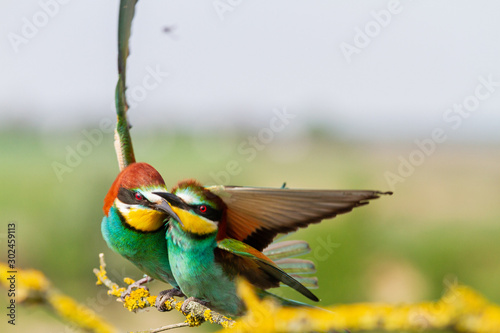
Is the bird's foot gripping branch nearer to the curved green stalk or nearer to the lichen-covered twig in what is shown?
the lichen-covered twig

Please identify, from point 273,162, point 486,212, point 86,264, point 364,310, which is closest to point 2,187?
point 86,264

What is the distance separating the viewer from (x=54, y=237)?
7031mm

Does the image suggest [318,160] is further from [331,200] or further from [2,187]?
[331,200]

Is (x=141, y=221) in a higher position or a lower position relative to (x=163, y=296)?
higher

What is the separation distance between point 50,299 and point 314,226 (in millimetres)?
4624

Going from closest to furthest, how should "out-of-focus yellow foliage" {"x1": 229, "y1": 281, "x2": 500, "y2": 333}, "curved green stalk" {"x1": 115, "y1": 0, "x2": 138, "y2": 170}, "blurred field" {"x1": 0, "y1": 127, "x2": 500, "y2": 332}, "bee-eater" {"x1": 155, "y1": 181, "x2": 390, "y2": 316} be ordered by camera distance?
"out-of-focus yellow foliage" {"x1": 229, "y1": 281, "x2": 500, "y2": 333} → "bee-eater" {"x1": 155, "y1": 181, "x2": 390, "y2": 316} → "curved green stalk" {"x1": 115, "y1": 0, "x2": 138, "y2": 170} → "blurred field" {"x1": 0, "y1": 127, "x2": 500, "y2": 332}

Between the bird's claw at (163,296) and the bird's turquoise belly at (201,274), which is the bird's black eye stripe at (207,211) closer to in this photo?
the bird's turquoise belly at (201,274)

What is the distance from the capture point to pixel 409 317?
0.50 m

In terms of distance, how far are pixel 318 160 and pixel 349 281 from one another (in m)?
7.58

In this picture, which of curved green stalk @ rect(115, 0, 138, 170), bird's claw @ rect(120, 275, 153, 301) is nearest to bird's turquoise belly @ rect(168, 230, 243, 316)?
bird's claw @ rect(120, 275, 153, 301)

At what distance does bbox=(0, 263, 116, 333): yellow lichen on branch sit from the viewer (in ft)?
2.63

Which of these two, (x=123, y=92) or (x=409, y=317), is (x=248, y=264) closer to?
(x=123, y=92)

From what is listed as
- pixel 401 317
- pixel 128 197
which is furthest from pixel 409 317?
pixel 128 197

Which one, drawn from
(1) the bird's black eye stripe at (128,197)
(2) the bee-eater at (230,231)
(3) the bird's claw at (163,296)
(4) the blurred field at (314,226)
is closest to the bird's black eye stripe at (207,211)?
(2) the bee-eater at (230,231)
